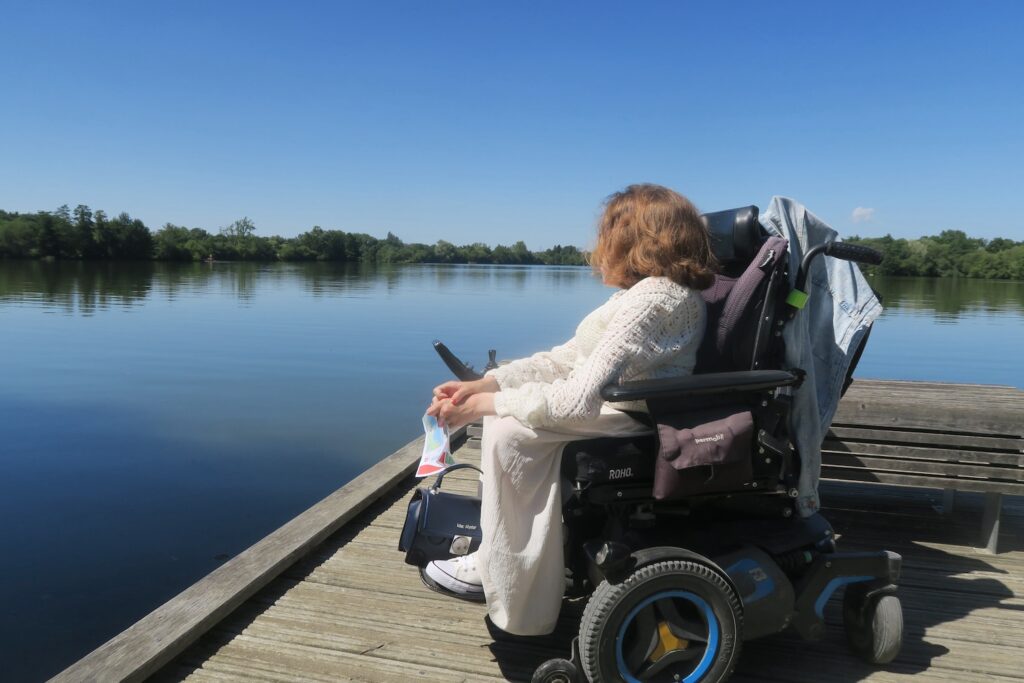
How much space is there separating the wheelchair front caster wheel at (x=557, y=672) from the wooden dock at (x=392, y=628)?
0.22 m

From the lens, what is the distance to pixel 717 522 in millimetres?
2393

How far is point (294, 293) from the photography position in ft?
106

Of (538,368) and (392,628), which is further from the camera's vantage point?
(538,368)

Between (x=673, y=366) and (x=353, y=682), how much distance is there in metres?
1.46

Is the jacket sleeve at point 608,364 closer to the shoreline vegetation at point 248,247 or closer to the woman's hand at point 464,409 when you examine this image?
the woman's hand at point 464,409

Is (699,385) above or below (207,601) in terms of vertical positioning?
above

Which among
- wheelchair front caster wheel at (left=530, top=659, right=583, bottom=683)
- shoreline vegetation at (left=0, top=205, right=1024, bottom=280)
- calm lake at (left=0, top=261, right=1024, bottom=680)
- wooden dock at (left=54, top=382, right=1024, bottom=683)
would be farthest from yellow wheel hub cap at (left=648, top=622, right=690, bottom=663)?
shoreline vegetation at (left=0, top=205, right=1024, bottom=280)

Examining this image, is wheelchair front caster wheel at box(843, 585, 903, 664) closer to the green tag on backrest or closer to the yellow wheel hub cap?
the yellow wheel hub cap

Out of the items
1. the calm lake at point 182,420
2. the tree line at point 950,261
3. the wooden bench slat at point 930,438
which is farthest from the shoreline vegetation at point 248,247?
the wooden bench slat at point 930,438

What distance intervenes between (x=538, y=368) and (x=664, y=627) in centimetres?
112

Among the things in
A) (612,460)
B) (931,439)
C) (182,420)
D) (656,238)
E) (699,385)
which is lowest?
(182,420)

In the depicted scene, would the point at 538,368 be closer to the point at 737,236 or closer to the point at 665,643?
the point at 737,236

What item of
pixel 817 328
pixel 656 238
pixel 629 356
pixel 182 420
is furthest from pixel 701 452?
pixel 182 420

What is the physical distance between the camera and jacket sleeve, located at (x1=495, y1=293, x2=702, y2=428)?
210 cm
